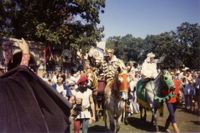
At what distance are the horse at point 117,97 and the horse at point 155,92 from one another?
151cm

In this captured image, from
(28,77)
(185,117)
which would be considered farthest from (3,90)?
(185,117)

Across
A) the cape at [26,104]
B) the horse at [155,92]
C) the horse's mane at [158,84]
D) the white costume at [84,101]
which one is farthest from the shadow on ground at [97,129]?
the cape at [26,104]

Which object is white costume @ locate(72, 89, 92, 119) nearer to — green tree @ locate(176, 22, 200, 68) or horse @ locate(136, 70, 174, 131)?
horse @ locate(136, 70, 174, 131)

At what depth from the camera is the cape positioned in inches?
148

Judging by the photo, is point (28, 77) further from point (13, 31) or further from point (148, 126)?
point (13, 31)

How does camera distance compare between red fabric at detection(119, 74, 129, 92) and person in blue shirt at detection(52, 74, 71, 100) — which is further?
person in blue shirt at detection(52, 74, 71, 100)

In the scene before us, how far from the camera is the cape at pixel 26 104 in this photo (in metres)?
3.77

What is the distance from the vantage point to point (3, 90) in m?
3.80

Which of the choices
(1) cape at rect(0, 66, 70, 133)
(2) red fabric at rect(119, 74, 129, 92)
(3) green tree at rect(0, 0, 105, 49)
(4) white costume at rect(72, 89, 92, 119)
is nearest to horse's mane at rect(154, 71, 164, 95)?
(2) red fabric at rect(119, 74, 129, 92)

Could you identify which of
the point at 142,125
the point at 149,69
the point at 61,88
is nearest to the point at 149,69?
the point at 149,69

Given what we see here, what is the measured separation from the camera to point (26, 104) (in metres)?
3.87

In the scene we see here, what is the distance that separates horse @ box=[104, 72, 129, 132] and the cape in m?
6.45

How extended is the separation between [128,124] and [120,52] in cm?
12706

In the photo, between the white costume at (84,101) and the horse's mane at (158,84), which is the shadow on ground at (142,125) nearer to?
the horse's mane at (158,84)
